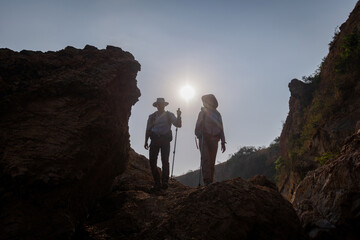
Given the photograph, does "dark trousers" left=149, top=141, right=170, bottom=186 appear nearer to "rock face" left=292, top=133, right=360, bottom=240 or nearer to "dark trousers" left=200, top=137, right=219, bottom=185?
"dark trousers" left=200, top=137, right=219, bottom=185

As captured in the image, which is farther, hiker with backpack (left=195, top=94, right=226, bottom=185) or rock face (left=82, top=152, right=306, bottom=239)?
hiker with backpack (left=195, top=94, right=226, bottom=185)

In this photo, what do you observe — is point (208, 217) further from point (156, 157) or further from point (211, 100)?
point (211, 100)

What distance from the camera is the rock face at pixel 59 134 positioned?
2.76 meters

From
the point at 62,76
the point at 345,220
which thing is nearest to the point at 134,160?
the point at 62,76

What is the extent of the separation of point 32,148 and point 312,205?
13.5 ft

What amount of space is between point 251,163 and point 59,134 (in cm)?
3598

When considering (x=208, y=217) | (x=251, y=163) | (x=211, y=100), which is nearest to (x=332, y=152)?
(x=211, y=100)

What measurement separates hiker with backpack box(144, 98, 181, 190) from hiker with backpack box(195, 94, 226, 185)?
2.19 ft

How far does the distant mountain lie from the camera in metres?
34.2

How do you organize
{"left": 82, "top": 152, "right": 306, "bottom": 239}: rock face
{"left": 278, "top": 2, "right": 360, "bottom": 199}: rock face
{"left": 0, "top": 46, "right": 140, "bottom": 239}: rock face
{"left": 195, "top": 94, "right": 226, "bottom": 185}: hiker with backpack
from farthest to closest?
{"left": 278, "top": 2, "right": 360, "bottom": 199}: rock face
{"left": 195, "top": 94, "right": 226, "bottom": 185}: hiker with backpack
{"left": 82, "top": 152, "right": 306, "bottom": 239}: rock face
{"left": 0, "top": 46, "right": 140, "bottom": 239}: rock face

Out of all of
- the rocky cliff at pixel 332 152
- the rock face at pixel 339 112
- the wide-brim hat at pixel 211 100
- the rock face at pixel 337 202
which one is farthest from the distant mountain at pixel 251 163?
the rock face at pixel 337 202

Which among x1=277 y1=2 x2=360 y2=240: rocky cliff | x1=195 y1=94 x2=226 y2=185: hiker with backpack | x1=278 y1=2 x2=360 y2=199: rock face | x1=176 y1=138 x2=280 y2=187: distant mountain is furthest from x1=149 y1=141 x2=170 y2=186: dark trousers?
x1=176 y1=138 x2=280 y2=187: distant mountain

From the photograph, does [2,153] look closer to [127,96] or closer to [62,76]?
[62,76]

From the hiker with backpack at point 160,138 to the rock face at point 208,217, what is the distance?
1.91 m
